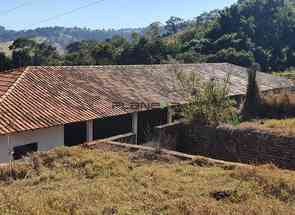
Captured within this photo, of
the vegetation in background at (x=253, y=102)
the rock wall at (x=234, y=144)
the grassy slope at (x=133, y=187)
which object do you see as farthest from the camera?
the vegetation in background at (x=253, y=102)

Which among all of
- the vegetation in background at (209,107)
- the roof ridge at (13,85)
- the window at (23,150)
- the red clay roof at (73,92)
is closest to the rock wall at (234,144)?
the vegetation in background at (209,107)

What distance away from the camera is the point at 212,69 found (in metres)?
28.0

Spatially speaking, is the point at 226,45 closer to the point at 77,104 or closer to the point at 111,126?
the point at 111,126

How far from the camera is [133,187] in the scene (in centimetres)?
678

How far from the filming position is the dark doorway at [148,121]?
1800 centimetres

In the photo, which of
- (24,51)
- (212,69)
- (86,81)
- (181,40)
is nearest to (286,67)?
(181,40)

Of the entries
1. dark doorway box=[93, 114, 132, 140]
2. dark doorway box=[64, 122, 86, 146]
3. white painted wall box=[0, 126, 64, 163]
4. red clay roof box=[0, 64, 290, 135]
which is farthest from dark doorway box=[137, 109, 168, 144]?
white painted wall box=[0, 126, 64, 163]

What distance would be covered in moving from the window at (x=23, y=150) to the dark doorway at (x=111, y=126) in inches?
117

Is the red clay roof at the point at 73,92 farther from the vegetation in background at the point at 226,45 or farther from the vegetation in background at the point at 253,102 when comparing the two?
the vegetation in background at the point at 226,45

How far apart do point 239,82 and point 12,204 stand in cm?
2183

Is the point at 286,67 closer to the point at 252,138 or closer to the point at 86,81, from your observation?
the point at 86,81

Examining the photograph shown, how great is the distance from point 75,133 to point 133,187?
937 centimetres

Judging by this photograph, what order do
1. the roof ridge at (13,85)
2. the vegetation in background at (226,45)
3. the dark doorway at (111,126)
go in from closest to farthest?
Result: the roof ridge at (13,85), the dark doorway at (111,126), the vegetation in background at (226,45)

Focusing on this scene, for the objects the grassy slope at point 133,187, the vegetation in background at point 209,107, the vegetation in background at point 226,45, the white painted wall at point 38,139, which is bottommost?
the white painted wall at point 38,139
